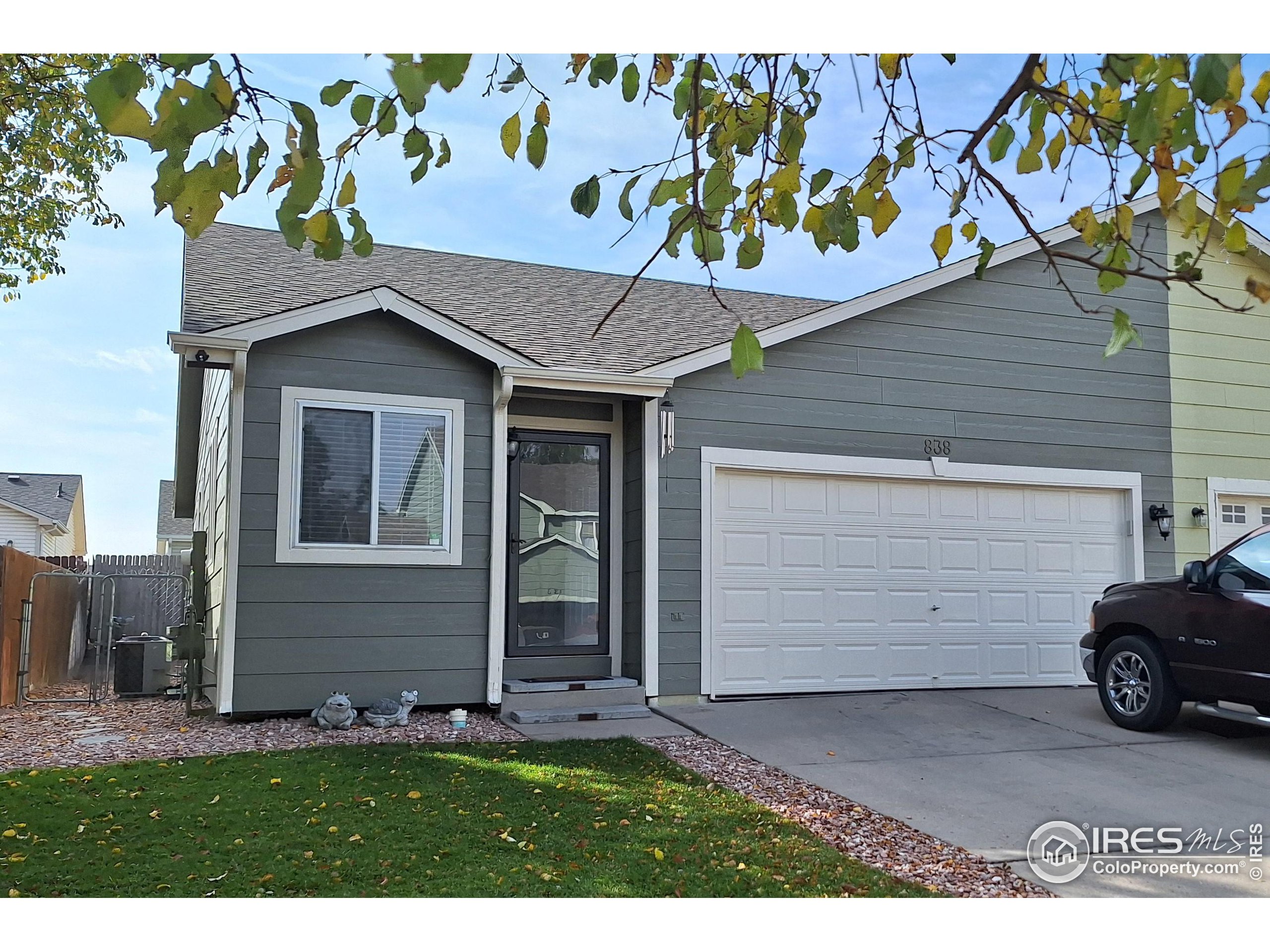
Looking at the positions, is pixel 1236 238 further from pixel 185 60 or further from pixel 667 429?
pixel 667 429

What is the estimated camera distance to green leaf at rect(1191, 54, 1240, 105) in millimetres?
2688

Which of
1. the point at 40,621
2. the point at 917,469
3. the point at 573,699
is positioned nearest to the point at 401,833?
the point at 573,699

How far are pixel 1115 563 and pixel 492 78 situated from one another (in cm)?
932

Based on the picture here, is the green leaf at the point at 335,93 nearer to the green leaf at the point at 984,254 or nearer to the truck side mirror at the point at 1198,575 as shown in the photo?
the green leaf at the point at 984,254

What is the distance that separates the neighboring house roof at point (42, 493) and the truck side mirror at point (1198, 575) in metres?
29.5

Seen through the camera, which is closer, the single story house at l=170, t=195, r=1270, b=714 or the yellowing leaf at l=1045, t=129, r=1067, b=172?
the yellowing leaf at l=1045, t=129, r=1067, b=172

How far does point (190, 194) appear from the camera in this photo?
8.45ft

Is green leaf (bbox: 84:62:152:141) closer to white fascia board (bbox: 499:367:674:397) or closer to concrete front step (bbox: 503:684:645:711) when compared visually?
white fascia board (bbox: 499:367:674:397)

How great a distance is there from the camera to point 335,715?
26.0ft

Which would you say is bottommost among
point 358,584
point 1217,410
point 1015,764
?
point 1015,764

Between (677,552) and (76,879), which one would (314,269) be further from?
(76,879)

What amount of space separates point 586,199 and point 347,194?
0.86 meters

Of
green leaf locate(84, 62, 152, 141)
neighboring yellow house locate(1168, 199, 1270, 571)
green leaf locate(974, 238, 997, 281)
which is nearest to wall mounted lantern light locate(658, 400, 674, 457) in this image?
green leaf locate(974, 238, 997, 281)

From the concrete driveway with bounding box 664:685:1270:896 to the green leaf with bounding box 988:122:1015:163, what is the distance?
3165 mm
